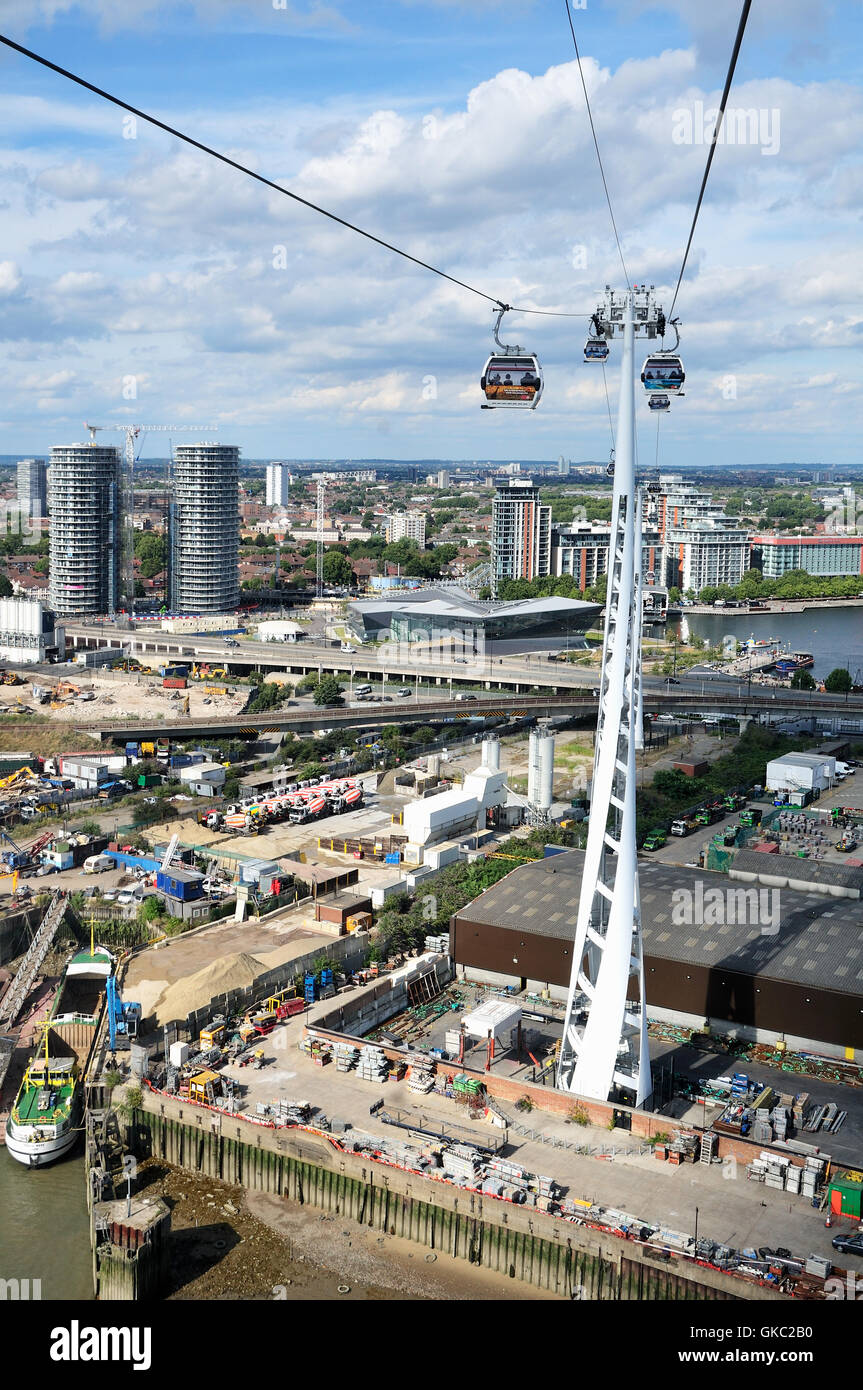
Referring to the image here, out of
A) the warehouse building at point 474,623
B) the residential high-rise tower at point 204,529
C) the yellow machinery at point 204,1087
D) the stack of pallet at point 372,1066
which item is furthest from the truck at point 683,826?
the residential high-rise tower at point 204,529

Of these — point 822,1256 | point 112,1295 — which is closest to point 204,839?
point 112,1295

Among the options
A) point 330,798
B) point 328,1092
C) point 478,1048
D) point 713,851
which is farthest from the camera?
point 330,798

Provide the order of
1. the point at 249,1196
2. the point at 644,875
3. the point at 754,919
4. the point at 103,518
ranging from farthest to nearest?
1. the point at 103,518
2. the point at 644,875
3. the point at 754,919
4. the point at 249,1196

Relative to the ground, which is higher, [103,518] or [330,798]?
Answer: [103,518]

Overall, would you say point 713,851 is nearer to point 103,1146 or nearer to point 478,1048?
point 478,1048

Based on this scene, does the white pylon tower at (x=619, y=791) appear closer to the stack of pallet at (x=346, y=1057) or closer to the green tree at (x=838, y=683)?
the stack of pallet at (x=346, y=1057)

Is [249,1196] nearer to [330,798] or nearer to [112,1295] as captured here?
[112,1295]
